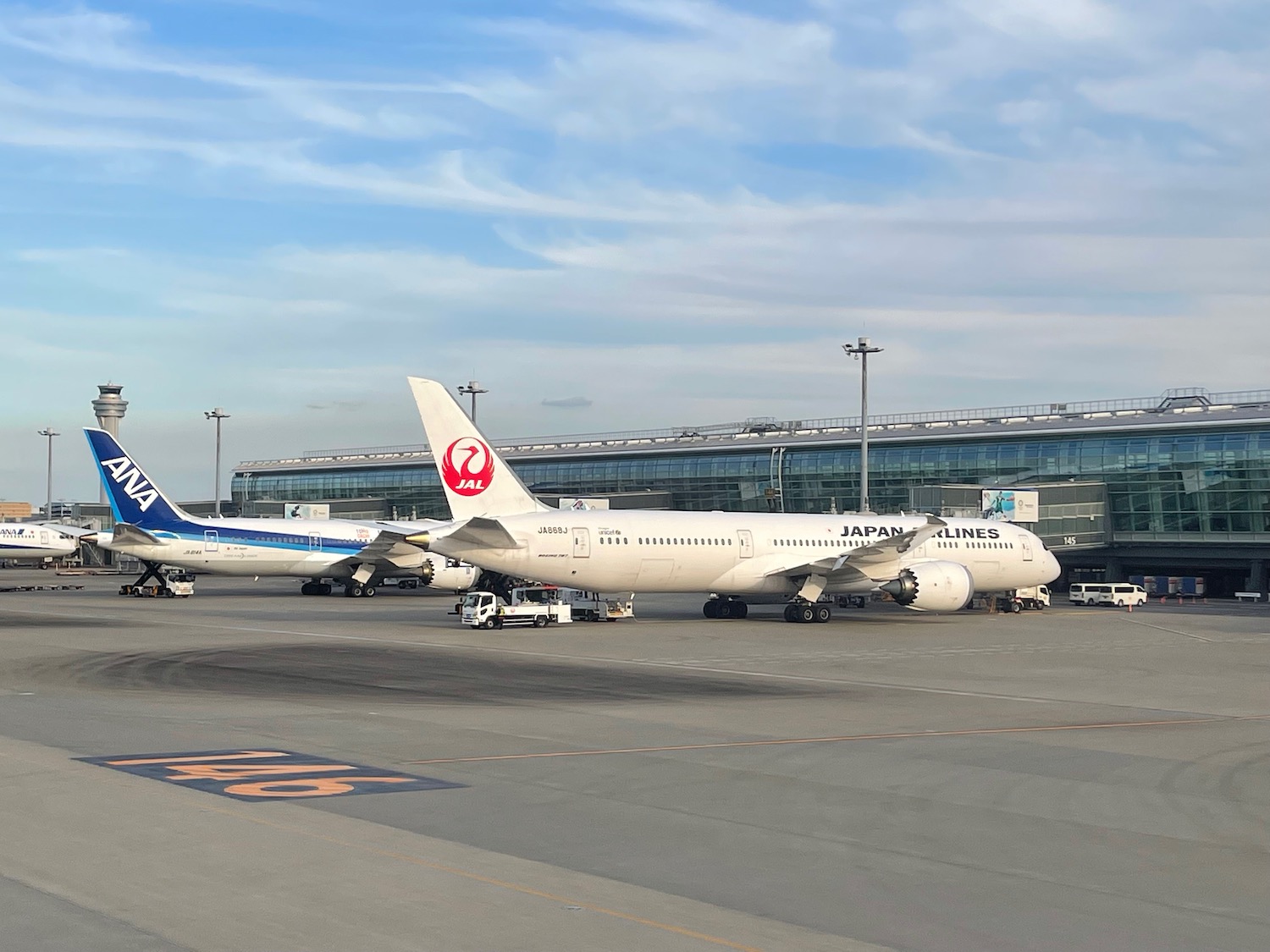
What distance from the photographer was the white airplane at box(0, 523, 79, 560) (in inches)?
3383

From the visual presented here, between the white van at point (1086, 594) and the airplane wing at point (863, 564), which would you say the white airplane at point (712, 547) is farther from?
the white van at point (1086, 594)

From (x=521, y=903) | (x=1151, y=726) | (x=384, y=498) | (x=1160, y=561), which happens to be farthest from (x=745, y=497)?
(x=521, y=903)

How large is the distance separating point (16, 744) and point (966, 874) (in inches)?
476

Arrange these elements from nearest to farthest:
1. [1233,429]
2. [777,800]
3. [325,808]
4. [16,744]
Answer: [325,808], [777,800], [16,744], [1233,429]

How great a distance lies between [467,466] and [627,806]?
2831 cm

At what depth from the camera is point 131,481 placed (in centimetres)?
5922

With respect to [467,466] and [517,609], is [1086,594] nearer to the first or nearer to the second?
[517,609]

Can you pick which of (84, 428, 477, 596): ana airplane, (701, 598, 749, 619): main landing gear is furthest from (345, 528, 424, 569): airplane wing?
(701, 598, 749, 619): main landing gear

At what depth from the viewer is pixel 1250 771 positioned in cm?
1703

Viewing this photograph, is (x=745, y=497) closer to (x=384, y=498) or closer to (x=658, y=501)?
(x=658, y=501)

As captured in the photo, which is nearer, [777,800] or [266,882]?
[266,882]

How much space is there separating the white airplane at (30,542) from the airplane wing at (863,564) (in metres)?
59.0

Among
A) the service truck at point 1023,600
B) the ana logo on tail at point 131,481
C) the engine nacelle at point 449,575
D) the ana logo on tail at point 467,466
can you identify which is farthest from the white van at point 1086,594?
the ana logo on tail at point 131,481

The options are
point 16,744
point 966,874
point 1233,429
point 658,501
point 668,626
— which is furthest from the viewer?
point 658,501
